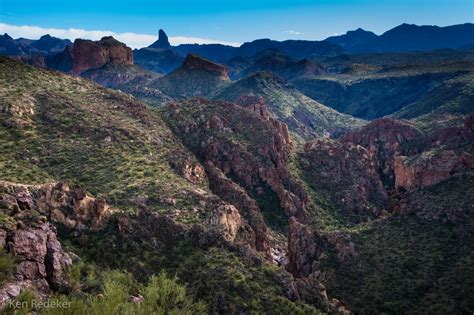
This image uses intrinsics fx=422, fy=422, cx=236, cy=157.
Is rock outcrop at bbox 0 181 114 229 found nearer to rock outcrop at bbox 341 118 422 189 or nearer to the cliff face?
the cliff face

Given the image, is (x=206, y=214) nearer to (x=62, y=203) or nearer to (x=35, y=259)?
(x=62, y=203)

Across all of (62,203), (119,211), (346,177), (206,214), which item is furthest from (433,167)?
(62,203)

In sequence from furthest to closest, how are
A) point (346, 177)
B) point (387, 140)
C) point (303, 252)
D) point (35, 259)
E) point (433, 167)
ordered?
point (387, 140), point (346, 177), point (433, 167), point (303, 252), point (35, 259)

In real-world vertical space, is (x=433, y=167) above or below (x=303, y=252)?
above

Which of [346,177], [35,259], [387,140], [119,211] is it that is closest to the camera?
[35,259]

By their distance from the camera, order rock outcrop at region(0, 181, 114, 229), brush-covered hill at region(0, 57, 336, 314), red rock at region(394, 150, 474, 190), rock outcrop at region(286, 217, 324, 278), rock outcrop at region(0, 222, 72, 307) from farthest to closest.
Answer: red rock at region(394, 150, 474, 190) < rock outcrop at region(286, 217, 324, 278) < rock outcrop at region(0, 181, 114, 229) < brush-covered hill at region(0, 57, 336, 314) < rock outcrop at region(0, 222, 72, 307)

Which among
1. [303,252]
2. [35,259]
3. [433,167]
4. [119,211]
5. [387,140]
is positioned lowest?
[303,252]

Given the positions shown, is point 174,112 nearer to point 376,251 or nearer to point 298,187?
point 298,187

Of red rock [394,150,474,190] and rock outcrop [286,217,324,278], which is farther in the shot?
red rock [394,150,474,190]

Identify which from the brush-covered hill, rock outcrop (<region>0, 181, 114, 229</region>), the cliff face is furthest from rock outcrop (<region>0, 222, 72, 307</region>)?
the cliff face
